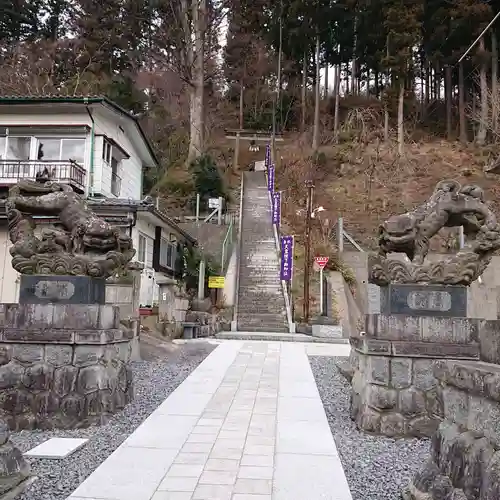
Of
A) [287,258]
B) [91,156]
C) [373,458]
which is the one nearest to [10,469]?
[373,458]

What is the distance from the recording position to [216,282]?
17781 millimetres

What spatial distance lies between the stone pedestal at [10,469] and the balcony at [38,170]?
14.0 m

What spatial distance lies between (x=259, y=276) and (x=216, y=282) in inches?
106

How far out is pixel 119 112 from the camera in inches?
706

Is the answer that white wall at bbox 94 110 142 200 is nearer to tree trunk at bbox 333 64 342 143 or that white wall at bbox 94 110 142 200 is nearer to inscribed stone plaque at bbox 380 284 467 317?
inscribed stone plaque at bbox 380 284 467 317

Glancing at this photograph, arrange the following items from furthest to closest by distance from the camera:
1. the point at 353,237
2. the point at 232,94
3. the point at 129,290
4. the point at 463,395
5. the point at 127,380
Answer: the point at 232,94 < the point at 353,237 < the point at 129,290 < the point at 127,380 < the point at 463,395

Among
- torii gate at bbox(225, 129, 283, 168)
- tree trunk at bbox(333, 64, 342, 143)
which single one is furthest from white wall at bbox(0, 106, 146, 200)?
torii gate at bbox(225, 129, 283, 168)

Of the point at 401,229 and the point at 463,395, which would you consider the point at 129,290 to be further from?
the point at 463,395

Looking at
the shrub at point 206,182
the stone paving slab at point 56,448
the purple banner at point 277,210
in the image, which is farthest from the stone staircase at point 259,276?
the stone paving slab at point 56,448

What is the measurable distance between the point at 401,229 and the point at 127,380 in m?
4.02

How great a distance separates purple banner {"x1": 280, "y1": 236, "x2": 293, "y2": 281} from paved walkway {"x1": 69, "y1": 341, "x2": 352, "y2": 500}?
33.4ft

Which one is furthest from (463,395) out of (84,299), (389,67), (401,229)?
(389,67)

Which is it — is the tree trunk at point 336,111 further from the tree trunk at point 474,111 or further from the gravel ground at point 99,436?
the gravel ground at point 99,436

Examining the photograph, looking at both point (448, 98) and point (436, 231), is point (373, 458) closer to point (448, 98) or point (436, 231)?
point (436, 231)
